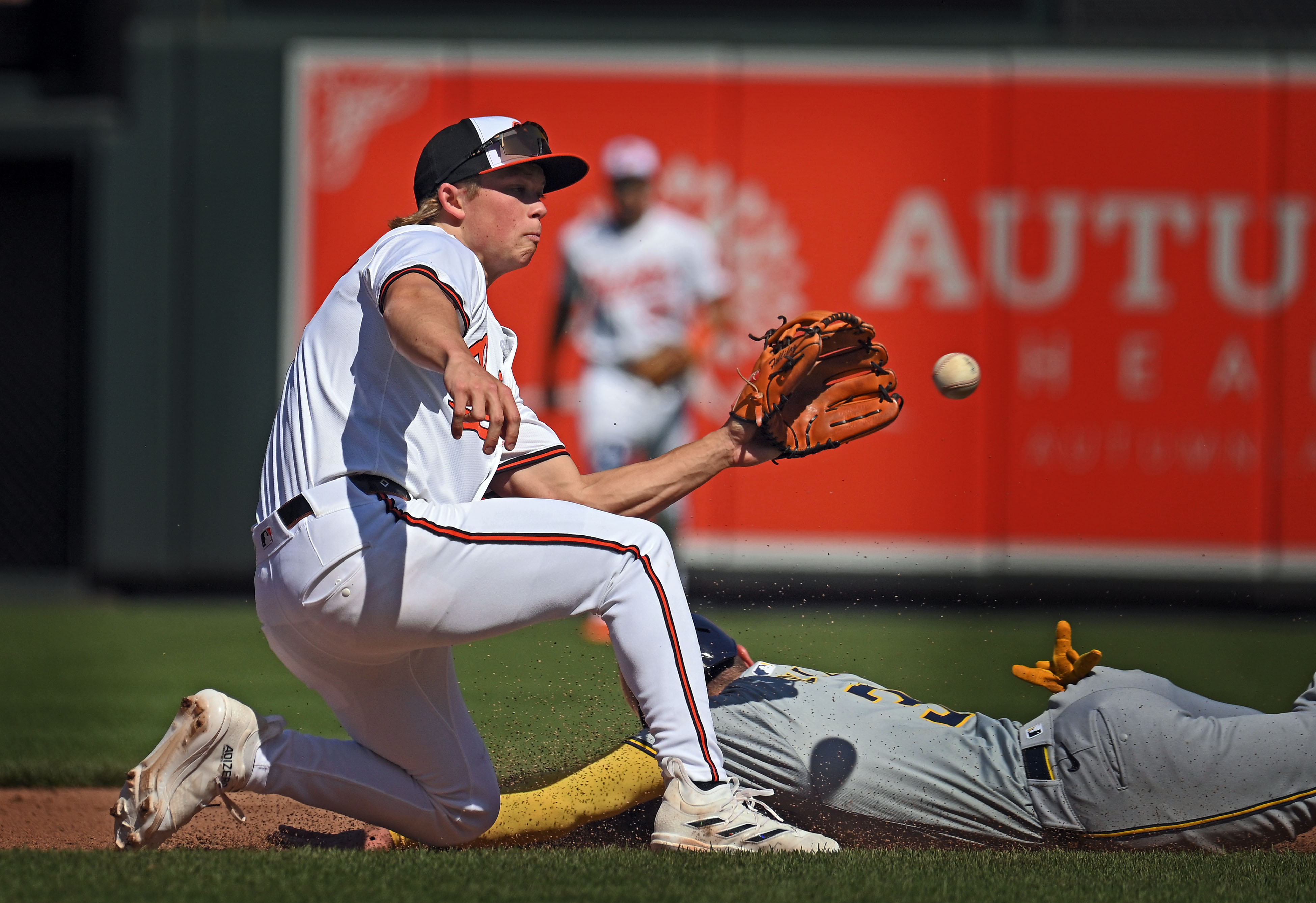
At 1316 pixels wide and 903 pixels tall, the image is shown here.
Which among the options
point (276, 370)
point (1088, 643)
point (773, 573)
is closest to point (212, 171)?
point (276, 370)

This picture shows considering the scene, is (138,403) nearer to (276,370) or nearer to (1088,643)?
(276,370)

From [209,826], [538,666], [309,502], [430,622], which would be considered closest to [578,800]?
[430,622]

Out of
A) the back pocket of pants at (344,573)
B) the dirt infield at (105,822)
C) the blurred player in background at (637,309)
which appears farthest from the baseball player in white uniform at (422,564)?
the blurred player in background at (637,309)

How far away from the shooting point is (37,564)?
8.23 meters

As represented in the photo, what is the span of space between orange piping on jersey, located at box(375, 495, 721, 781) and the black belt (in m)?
0.02

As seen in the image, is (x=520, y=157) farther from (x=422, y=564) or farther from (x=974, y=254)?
(x=974, y=254)

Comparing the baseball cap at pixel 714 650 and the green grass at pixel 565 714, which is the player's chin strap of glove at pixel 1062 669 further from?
the baseball cap at pixel 714 650

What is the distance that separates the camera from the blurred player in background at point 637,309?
7246 mm

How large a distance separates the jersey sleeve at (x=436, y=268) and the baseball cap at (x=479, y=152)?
23 cm

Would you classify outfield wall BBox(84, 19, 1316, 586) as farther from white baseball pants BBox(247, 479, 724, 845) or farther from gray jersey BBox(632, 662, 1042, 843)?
white baseball pants BBox(247, 479, 724, 845)

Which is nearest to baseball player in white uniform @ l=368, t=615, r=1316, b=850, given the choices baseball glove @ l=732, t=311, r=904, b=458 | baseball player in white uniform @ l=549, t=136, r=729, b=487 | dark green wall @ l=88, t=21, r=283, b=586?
baseball glove @ l=732, t=311, r=904, b=458

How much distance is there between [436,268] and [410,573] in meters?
0.57

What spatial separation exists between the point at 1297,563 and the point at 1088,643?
1.83 metres

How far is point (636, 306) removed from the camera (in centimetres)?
739
